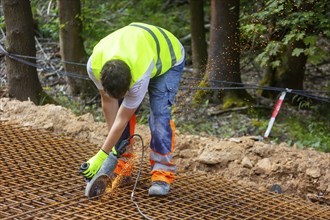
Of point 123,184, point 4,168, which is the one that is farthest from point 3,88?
point 123,184

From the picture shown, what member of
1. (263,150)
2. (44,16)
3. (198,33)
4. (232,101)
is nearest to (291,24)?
(263,150)

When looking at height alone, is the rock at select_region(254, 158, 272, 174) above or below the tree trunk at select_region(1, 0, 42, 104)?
below

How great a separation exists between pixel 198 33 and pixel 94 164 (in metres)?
5.97

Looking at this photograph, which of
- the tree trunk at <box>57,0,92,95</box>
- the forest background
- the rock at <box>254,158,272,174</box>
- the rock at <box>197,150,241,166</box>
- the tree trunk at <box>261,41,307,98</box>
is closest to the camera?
the rock at <box>254,158,272,174</box>

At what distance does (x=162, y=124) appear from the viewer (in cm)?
355

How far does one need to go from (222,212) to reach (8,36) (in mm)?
4227

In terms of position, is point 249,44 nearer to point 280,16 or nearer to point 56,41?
point 280,16

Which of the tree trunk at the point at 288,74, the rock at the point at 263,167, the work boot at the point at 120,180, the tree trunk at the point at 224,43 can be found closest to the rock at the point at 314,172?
the rock at the point at 263,167

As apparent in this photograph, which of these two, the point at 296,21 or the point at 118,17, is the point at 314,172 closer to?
the point at 296,21

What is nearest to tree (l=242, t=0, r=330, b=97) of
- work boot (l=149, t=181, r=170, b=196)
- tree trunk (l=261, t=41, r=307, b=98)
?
tree trunk (l=261, t=41, r=307, b=98)

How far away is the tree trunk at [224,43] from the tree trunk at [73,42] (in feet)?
7.06

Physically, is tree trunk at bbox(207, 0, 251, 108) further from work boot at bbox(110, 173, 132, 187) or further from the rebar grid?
work boot at bbox(110, 173, 132, 187)

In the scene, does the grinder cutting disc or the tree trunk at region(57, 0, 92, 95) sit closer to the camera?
the grinder cutting disc

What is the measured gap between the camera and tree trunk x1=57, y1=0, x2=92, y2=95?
8.11m
